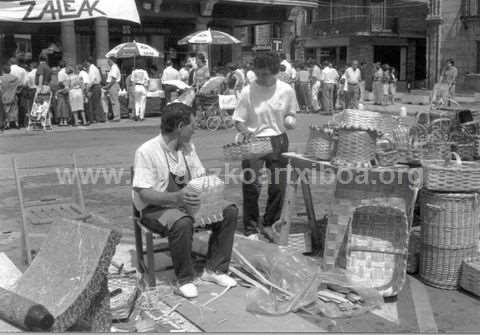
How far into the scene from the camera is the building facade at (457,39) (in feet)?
108

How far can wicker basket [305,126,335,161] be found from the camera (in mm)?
5258

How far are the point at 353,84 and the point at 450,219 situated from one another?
1609 cm

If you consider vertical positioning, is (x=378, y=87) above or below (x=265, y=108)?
below

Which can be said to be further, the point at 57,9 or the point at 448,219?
the point at 57,9

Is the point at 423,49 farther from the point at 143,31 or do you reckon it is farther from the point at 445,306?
the point at 445,306

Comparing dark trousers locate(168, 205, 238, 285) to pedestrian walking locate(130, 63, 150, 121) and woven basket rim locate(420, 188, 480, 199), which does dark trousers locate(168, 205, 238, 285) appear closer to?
woven basket rim locate(420, 188, 480, 199)

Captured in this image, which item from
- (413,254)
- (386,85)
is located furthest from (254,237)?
(386,85)

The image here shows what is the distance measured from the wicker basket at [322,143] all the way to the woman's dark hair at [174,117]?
1.17m

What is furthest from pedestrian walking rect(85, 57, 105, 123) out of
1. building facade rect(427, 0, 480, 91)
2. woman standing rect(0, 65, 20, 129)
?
building facade rect(427, 0, 480, 91)

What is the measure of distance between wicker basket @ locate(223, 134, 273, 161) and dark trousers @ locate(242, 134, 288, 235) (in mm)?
166

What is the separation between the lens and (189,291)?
4.61 m

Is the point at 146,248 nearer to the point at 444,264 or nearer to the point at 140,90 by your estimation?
the point at 444,264

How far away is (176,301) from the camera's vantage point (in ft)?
15.2

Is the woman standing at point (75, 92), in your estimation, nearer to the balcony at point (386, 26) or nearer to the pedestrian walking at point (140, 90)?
the pedestrian walking at point (140, 90)
